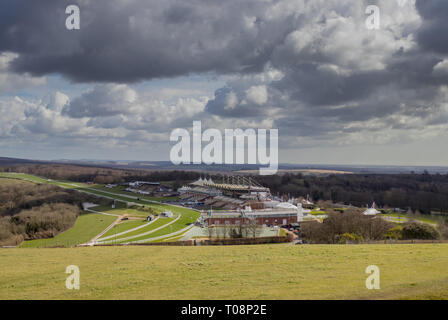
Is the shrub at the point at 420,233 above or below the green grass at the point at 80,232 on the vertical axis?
above

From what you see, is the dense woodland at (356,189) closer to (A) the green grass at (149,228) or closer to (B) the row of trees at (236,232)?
(A) the green grass at (149,228)

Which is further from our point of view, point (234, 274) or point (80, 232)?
point (80, 232)

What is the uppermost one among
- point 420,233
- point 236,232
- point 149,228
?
point 420,233

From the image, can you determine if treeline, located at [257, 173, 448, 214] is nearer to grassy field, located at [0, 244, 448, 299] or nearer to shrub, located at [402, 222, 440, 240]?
shrub, located at [402, 222, 440, 240]

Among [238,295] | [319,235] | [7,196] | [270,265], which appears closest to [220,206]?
[319,235]

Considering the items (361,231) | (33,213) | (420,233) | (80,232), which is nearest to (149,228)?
(80,232)

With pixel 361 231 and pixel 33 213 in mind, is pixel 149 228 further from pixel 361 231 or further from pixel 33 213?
pixel 361 231

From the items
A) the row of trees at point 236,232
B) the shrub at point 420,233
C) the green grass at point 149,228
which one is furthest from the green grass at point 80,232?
the shrub at point 420,233
